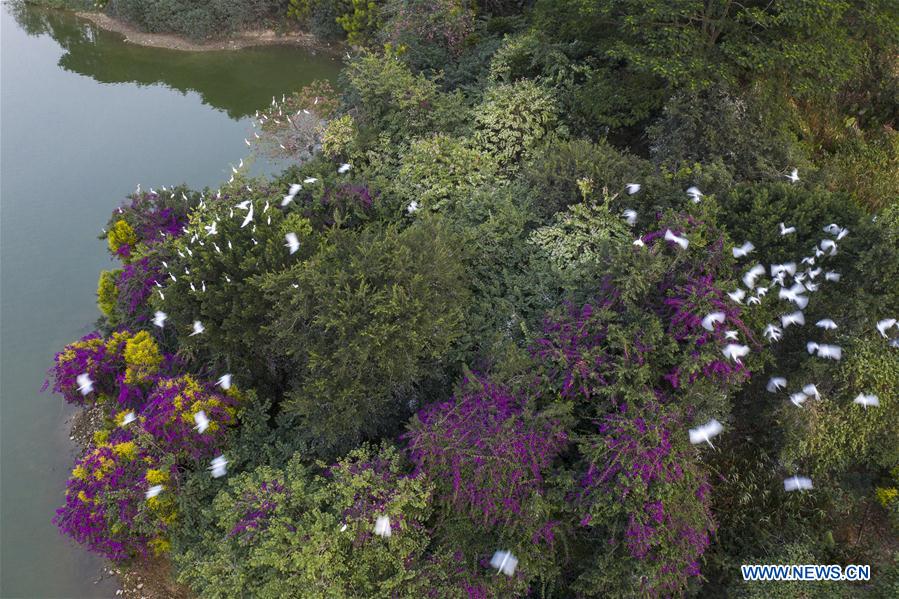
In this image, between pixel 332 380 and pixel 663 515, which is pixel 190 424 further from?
pixel 663 515

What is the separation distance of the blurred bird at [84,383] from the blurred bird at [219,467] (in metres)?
1.91

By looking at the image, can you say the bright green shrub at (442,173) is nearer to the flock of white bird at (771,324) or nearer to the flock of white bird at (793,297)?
the flock of white bird at (771,324)

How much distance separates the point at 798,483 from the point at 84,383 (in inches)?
295

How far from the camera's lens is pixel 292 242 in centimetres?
562

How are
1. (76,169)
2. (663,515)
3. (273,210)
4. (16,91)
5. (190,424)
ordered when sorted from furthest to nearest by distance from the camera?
1. (16,91)
2. (76,169)
3. (273,210)
4. (190,424)
5. (663,515)

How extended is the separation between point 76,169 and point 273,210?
7.98 m

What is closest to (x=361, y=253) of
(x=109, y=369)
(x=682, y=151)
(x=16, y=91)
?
(x=109, y=369)

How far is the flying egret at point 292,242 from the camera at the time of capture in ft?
18.4

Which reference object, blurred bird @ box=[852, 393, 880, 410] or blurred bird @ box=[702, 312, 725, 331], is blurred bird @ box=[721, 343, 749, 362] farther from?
blurred bird @ box=[852, 393, 880, 410]

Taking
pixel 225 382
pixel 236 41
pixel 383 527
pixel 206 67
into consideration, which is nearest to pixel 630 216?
pixel 383 527

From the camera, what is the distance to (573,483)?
4398mm

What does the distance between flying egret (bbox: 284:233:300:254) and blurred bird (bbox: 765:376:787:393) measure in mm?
4988

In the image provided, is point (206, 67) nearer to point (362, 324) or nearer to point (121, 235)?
point (121, 235)

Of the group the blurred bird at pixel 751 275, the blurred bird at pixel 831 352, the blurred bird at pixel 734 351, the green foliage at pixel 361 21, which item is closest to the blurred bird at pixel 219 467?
the blurred bird at pixel 734 351
